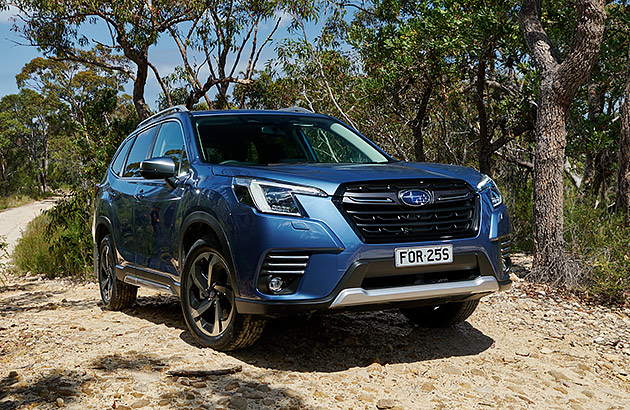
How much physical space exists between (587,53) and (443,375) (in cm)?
473

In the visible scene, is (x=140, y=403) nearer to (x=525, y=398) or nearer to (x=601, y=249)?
(x=525, y=398)

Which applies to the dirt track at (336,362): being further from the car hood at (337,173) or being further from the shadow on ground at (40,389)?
the car hood at (337,173)

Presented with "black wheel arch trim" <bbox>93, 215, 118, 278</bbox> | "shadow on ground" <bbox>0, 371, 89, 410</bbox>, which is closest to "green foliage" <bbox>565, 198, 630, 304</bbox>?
"black wheel arch trim" <bbox>93, 215, 118, 278</bbox>

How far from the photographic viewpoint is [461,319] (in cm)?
539

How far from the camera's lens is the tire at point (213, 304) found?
14.3 ft

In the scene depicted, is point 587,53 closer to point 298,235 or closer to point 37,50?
point 298,235

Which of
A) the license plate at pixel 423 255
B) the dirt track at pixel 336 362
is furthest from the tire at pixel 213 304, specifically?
the license plate at pixel 423 255

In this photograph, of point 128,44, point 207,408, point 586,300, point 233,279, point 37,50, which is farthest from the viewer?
point 37,50

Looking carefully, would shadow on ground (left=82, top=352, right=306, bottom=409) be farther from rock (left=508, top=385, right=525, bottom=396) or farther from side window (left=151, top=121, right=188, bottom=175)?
side window (left=151, top=121, right=188, bottom=175)

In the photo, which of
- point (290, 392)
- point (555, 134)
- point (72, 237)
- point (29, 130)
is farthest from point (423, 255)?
point (29, 130)

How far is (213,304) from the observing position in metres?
4.67

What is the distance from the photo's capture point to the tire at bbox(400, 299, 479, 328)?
5336mm

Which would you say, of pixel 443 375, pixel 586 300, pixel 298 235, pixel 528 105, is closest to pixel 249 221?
pixel 298 235

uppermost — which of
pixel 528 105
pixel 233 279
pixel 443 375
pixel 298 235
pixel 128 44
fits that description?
pixel 128 44
